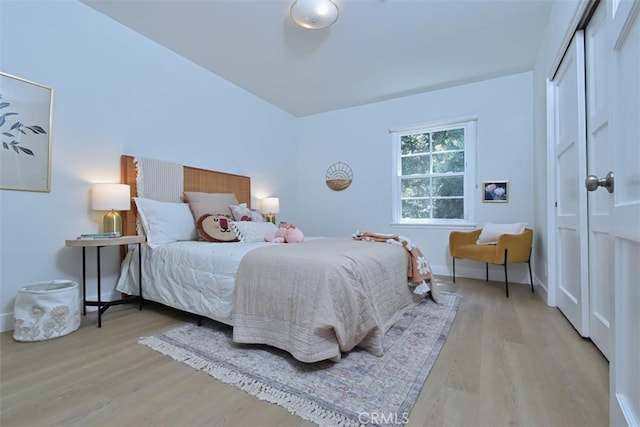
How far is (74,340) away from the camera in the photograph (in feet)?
6.08

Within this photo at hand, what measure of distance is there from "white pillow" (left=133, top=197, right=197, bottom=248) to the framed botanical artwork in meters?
0.66

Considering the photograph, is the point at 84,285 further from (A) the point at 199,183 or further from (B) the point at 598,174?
(B) the point at 598,174

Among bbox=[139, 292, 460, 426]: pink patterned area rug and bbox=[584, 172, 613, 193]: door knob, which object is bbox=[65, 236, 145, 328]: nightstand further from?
bbox=[584, 172, 613, 193]: door knob

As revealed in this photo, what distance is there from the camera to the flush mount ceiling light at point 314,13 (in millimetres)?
2188

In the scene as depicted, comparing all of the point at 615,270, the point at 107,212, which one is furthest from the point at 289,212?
the point at 615,270

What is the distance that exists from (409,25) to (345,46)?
0.63 meters

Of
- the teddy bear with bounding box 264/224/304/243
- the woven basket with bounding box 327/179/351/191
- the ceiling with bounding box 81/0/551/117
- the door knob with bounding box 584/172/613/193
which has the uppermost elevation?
the ceiling with bounding box 81/0/551/117

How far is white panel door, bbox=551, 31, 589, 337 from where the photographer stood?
5.95ft

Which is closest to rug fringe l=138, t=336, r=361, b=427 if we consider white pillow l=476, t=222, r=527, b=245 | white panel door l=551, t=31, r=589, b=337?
white panel door l=551, t=31, r=589, b=337

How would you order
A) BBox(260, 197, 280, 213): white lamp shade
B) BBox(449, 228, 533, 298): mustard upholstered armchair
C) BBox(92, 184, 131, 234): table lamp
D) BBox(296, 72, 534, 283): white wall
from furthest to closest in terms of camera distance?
BBox(260, 197, 280, 213): white lamp shade, BBox(296, 72, 534, 283): white wall, BBox(449, 228, 533, 298): mustard upholstered armchair, BBox(92, 184, 131, 234): table lamp

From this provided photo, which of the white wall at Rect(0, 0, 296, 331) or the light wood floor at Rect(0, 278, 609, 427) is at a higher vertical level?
the white wall at Rect(0, 0, 296, 331)

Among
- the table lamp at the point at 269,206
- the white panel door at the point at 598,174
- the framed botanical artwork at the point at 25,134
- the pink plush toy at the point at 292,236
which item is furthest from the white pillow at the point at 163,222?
the white panel door at the point at 598,174

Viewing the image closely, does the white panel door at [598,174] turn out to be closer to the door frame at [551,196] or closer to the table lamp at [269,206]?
the door frame at [551,196]

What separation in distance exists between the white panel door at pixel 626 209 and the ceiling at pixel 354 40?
1.95 m
